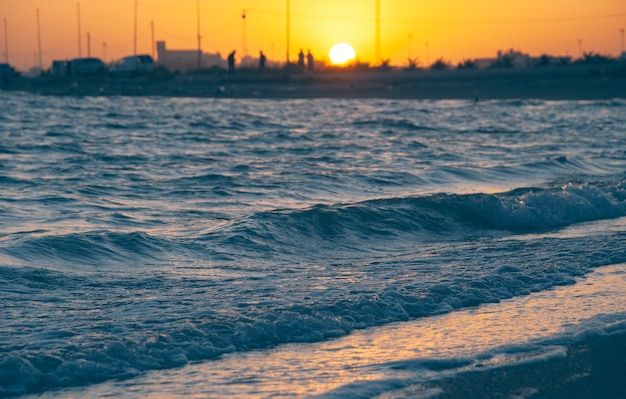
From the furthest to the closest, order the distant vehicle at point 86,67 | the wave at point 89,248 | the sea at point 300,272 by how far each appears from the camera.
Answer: the distant vehicle at point 86,67
the wave at point 89,248
the sea at point 300,272

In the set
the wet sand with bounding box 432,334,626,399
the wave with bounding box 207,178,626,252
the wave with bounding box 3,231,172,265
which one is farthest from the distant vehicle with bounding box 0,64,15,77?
the wet sand with bounding box 432,334,626,399

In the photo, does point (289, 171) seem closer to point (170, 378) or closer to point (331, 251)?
point (331, 251)

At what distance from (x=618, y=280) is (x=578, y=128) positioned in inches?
669

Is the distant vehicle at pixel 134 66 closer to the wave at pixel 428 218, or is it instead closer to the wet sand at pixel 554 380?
the wave at pixel 428 218

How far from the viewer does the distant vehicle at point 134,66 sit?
65.6 m

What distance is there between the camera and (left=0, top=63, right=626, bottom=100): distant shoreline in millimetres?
41719

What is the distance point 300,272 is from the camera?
6.86m

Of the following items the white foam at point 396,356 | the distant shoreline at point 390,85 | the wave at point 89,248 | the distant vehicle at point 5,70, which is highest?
the distant vehicle at point 5,70

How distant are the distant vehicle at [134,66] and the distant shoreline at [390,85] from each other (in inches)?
119

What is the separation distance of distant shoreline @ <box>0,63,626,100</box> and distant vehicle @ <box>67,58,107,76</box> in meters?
6.89

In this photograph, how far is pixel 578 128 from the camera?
22.5 meters

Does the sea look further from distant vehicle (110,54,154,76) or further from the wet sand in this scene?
distant vehicle (110,54,154,76)

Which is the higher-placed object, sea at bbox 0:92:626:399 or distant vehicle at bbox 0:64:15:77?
distant vehicle at bbox 0:64:15:77

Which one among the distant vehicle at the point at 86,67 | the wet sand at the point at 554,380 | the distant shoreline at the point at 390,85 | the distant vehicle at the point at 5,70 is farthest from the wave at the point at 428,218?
the distant vehicle at the point at 5,70
